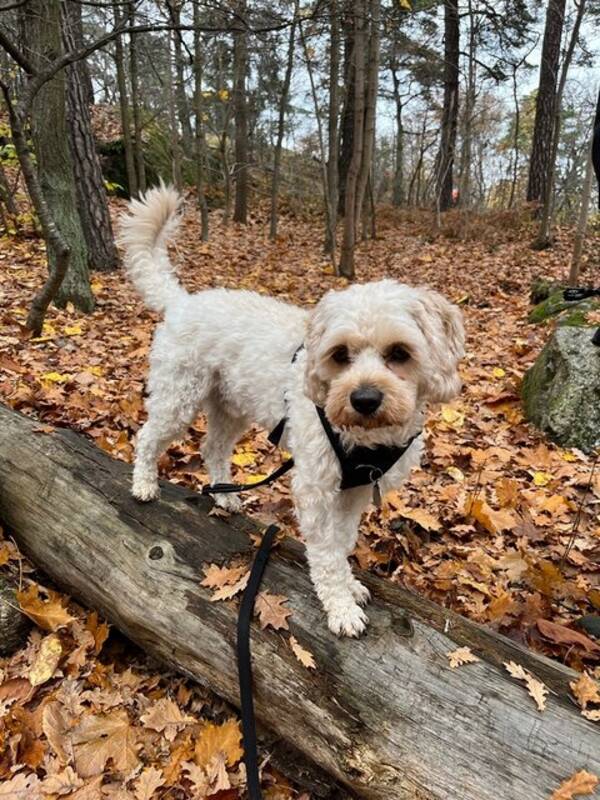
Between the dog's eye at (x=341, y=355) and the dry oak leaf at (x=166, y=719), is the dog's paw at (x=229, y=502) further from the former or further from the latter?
the dog's eye at (x=341, y=355)

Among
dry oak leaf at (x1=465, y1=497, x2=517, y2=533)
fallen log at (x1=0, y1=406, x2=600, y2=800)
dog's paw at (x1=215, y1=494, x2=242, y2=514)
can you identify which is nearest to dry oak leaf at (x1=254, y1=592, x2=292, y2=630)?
fallen log at (x1=0, y1=406, x2=600, y2=800)

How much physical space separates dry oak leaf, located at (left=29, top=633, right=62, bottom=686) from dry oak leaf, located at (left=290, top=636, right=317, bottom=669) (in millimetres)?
1346

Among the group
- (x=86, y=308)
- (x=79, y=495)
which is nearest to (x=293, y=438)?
(x=79, y=495)

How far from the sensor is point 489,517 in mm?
4398

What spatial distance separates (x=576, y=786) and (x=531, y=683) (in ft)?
1.37

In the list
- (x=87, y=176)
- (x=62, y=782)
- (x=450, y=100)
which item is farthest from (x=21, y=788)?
(x=450, y=100)

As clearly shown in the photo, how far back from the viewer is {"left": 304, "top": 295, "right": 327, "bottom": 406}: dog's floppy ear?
9.30ft

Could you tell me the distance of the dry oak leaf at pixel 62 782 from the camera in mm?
2443

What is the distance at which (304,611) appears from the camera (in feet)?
9.25

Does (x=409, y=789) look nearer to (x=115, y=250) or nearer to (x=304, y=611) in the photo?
(x=304, y=611)

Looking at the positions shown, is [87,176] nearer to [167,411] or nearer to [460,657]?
[167,411]

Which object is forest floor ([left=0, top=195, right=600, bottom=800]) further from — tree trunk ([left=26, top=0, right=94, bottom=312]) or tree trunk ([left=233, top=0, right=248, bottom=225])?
tree trunk ([left=233, top=0, right=248, bottom=225])

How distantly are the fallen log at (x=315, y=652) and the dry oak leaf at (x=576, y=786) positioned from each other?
3 centimetres

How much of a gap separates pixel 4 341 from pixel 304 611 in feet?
16.9
